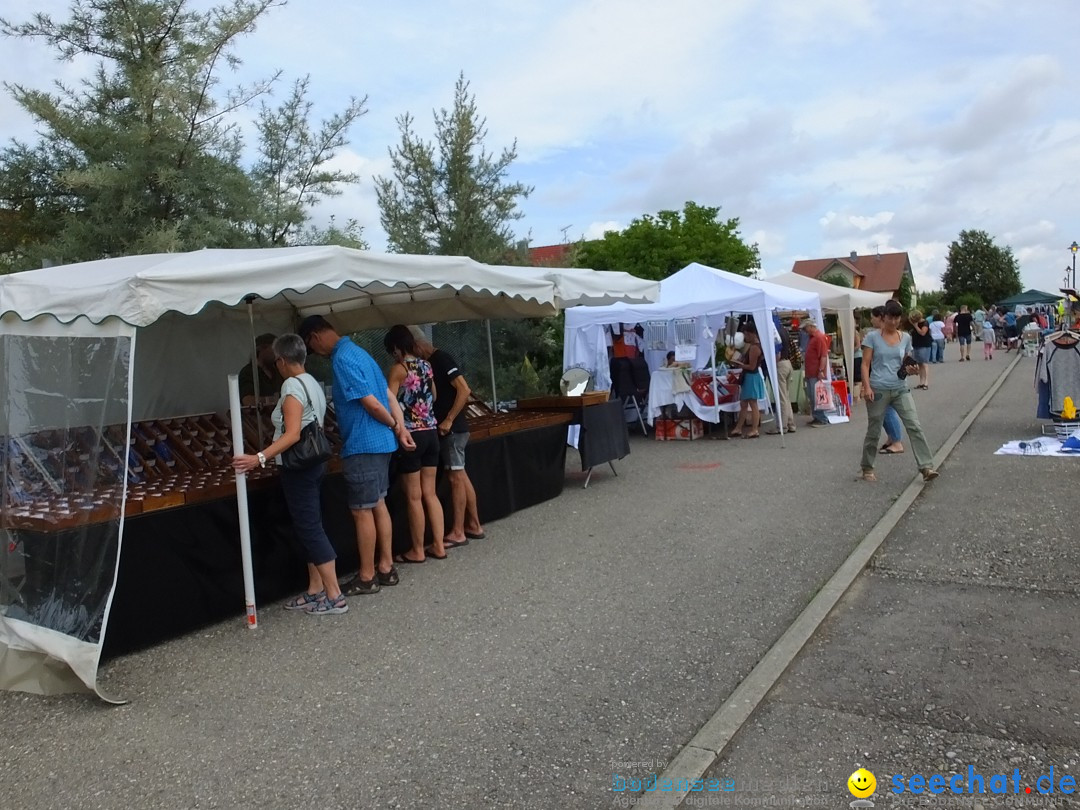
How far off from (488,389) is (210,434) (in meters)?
6.50

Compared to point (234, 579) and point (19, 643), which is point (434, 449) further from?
point (19, 643)

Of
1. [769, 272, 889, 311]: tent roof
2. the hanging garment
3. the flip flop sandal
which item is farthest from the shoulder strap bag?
[769, 272, 889, 311]: tent roof

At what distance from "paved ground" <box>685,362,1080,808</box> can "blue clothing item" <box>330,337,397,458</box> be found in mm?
2868

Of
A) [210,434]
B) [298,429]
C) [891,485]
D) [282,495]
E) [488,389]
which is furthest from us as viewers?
[488,389]

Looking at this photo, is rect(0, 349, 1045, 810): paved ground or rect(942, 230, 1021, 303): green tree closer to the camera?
rect(0, 349, 1045, 810): paved ground

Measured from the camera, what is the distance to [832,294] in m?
16.5

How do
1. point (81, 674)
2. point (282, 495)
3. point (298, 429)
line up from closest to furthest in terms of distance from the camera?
point (81, 674), point (298, 429), point (282, 495)

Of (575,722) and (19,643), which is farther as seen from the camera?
(19,643)

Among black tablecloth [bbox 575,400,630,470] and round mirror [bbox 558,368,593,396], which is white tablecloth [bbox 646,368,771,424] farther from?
black tablecloth [bbox 575,400,630,470]

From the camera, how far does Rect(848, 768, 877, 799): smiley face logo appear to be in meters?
3.00

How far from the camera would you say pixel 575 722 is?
3.65m

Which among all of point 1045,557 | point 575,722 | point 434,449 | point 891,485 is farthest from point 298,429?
point 891,485

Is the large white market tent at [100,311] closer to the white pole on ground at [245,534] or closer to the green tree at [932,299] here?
the white pole on ground at [245,534]

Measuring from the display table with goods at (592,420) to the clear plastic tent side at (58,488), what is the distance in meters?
4.98
